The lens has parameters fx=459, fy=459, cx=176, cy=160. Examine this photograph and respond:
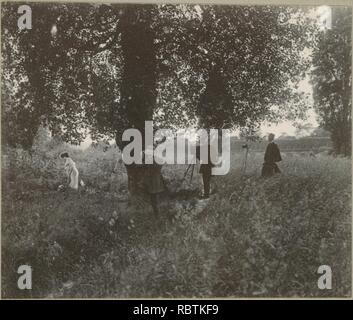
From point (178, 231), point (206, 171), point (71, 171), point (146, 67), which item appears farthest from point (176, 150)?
point (71, 171)

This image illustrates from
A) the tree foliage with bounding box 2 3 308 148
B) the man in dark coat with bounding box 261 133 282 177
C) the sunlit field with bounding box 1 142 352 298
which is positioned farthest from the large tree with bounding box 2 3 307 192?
the sunlit field with bounding box 1 142 352 298

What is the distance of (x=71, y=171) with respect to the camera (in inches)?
265

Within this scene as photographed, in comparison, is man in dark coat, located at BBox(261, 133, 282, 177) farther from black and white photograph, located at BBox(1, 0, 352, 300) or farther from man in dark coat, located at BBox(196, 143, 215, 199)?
man in dark coat, located at BBox(196, 143, 215, 199)

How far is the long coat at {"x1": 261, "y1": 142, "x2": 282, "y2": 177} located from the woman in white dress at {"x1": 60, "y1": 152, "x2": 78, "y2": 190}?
9.10ft

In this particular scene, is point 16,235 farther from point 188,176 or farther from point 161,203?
point 188,176

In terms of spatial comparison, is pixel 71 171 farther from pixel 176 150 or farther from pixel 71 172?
pixel 176 150

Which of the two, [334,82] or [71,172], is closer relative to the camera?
[71,172]

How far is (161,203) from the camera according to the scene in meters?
6.78

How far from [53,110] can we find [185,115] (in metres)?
1.95

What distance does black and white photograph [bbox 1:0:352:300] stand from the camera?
661 cm

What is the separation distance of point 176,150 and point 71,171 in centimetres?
157

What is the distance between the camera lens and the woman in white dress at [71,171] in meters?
6.71

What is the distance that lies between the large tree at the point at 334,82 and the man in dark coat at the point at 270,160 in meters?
0.80
